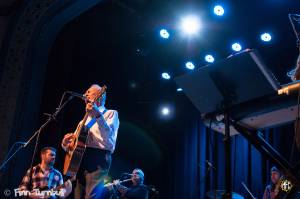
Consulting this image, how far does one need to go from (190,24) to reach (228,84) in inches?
221

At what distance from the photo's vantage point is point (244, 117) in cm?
245

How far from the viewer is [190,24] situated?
7898mm

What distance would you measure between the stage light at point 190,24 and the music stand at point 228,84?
5.46 m

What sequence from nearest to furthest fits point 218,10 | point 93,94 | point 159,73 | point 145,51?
point 93,94 → point 218,10 → point 145,51 → point 159,73

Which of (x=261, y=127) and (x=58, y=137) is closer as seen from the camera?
(x=261, y=127)

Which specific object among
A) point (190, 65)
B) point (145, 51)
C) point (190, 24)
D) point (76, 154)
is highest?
point (190, 24)

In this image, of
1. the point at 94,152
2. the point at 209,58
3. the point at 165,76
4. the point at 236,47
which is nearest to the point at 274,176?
the point at 236,47

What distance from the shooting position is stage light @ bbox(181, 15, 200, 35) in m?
7.84

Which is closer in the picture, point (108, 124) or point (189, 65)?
point (108, 124)

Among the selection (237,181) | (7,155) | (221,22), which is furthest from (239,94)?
(237,181)

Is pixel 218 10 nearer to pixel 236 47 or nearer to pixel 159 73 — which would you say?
pixel 236 47

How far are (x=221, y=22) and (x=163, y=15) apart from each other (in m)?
1.25

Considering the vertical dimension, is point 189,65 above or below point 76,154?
above

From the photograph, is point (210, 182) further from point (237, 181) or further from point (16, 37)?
point (16, 37)
